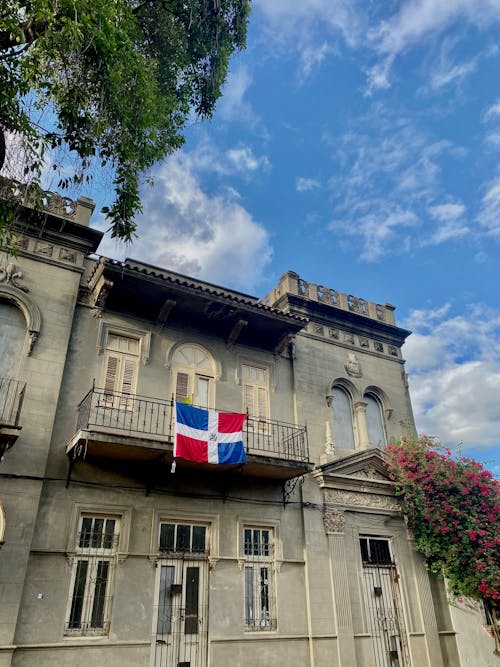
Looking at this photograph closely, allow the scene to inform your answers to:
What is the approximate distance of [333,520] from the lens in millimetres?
12867

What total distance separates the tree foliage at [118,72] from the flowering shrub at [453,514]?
10353mm

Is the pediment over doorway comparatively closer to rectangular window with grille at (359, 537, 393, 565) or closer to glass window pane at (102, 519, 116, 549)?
rectangular window with grille at (359, 537, 393, 565)

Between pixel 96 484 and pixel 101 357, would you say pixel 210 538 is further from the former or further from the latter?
pixel 101 357

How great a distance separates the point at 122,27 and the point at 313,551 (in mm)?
11442

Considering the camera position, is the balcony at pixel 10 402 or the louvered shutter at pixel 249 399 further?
the louvered shutter at pixel 249 399

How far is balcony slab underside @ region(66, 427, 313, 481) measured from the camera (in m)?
9.72

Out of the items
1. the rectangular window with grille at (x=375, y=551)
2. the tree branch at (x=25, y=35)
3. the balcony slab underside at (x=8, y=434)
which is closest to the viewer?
the tree branch at (x=25, y=35)

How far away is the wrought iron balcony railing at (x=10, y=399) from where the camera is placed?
9.90 meters

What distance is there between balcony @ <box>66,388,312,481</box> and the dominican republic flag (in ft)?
0.98

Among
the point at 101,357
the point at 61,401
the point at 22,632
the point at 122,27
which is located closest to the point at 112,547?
the point at 22,632

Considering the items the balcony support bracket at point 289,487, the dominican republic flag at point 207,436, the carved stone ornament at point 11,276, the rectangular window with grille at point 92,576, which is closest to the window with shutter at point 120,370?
the dominican republic flag at point 207,436

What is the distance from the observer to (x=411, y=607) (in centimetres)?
1313

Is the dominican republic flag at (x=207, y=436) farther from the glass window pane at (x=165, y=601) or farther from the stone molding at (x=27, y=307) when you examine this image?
the stone molding at (x=27, y=307)

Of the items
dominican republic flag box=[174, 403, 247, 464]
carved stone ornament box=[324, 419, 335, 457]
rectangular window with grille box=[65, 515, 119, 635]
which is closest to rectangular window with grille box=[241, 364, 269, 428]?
carved stone ornament box=[324, 419, 335, 457]
